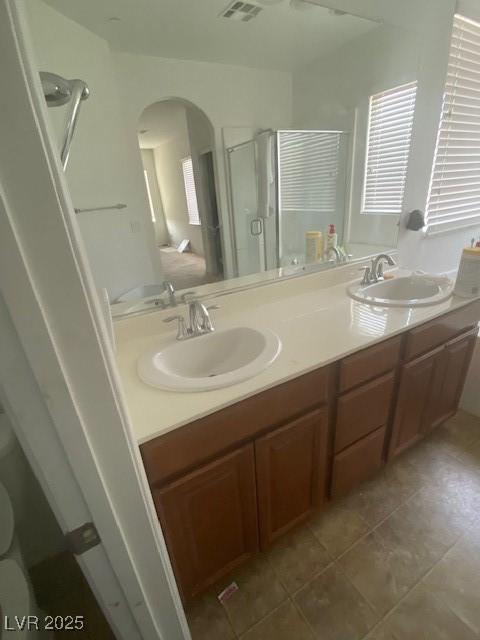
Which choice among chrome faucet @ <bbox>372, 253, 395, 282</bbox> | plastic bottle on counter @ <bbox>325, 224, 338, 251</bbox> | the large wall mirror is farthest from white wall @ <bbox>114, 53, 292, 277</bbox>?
chrome faucet @ <bbox>372, 253, 395, 282</bbox>

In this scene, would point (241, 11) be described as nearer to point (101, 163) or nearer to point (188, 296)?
point (101, 163)

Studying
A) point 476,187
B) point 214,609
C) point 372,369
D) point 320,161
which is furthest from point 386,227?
point 214,609

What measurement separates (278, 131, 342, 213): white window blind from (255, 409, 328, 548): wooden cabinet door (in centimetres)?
112

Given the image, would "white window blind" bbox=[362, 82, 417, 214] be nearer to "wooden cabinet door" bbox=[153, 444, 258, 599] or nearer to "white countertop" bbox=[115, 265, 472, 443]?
"white countertop" bbox=[115, 265, 472, 443]

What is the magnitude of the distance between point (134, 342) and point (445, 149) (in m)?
2.11

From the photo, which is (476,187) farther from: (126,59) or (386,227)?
(126,59)

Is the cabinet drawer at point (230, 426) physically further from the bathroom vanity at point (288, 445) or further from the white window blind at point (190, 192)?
the white window blind at point (190, 192)

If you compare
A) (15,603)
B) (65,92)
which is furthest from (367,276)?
(15,603)

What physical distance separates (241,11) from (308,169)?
0.70m

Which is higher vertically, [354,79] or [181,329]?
[354,79]

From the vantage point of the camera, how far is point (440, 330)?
4.12ft

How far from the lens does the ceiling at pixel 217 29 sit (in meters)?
0.92

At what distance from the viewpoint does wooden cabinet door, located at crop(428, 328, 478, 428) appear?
137cm

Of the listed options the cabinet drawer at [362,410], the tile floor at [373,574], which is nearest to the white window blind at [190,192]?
the cabinet drawer at [362,410]
